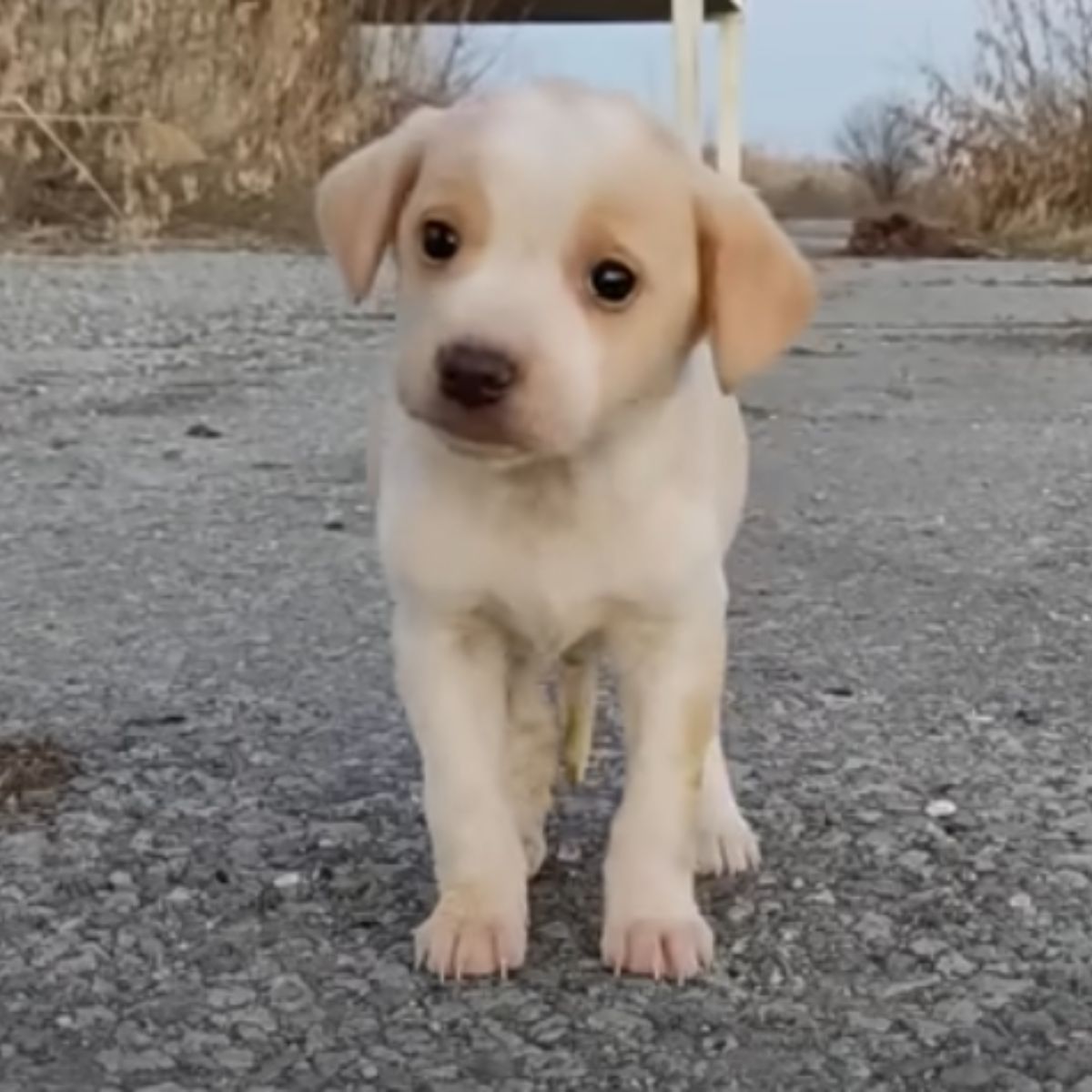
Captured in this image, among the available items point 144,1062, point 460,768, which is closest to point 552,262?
point 460,768

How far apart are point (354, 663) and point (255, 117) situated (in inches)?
389

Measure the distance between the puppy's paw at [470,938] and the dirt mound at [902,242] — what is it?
36.1 ft

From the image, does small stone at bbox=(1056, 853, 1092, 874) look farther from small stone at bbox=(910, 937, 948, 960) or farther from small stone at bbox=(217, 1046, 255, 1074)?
small stone at bbox=(217, 1046, 255, 1074)

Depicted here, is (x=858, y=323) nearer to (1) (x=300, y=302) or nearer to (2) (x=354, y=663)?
(1) (x=300, y=302)

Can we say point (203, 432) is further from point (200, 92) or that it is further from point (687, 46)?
point (200, 92)

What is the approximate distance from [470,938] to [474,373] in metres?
0.42

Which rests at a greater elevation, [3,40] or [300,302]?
[3,40]

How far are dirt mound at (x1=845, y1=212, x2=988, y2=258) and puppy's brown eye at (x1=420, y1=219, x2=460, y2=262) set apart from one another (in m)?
11.0

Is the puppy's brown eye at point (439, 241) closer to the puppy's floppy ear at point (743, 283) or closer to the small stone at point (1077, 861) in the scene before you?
the puppy's floppy ear at point (743, 283)

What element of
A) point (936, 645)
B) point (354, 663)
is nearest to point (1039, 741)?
point (936, 645)

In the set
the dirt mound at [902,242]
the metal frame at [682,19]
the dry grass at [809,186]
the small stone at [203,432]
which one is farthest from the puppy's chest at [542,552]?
the dry grass at [809,186]

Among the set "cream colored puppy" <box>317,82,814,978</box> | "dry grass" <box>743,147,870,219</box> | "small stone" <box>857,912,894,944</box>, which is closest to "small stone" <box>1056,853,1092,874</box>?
"small stone" <box>857,912,894,944</box>

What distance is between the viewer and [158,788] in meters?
2.34

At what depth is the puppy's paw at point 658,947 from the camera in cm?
188
